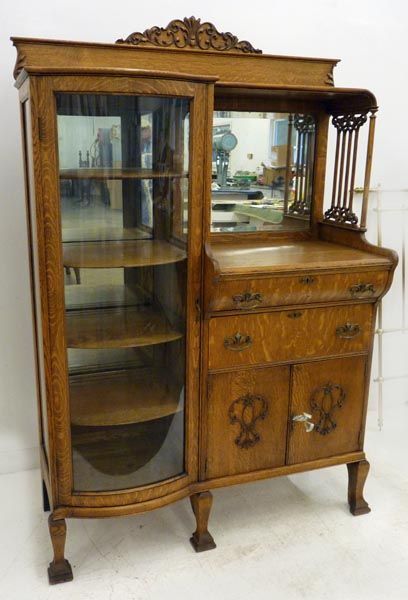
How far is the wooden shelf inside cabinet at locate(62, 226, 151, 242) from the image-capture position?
5.67 feet

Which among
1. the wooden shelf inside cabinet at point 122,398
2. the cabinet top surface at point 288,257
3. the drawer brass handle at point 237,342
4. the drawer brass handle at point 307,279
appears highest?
the cabinet top surface at point 288,257

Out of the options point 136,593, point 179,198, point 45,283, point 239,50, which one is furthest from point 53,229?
point 136,593

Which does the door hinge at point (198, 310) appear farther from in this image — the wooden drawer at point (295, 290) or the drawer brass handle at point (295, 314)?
the drawer brass handle at point (295, 314)

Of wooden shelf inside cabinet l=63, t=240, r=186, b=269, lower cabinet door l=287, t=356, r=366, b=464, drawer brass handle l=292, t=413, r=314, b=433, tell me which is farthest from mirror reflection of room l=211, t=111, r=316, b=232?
drawer brass handle l=292, t=413, r=314, b=433

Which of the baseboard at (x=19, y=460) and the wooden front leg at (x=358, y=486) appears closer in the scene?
the wooden front leg at (x=358, y=486)

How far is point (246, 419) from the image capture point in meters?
2.02

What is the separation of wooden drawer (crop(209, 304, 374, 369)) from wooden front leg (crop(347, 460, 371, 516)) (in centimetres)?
47

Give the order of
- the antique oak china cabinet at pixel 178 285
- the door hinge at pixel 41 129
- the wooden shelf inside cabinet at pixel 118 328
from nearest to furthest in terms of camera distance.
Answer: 1. the door hinge at pixel 41 129
2. the antique oak china cabinet at pixel 178 285
3. the wooden shelf inside cabinet at pixel 118 328

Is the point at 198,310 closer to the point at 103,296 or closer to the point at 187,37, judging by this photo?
the point at 103,296

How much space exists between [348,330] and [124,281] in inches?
32.2

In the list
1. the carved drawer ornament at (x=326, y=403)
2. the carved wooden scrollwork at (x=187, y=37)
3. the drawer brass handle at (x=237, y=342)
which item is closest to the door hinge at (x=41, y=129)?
the carved wooden scrollwork at (x=187, y=37)

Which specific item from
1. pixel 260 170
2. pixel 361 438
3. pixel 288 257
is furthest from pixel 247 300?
pixel 361 438

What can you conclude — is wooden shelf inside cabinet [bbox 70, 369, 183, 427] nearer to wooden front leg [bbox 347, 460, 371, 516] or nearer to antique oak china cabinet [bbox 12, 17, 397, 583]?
antique oak china cabinet [bbox 12, 17, 397, 583]

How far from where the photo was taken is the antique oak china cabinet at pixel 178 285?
66.6 inches
